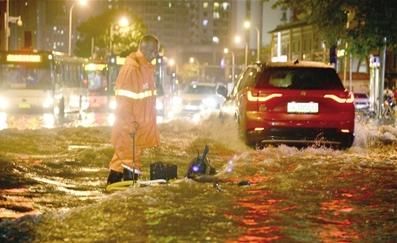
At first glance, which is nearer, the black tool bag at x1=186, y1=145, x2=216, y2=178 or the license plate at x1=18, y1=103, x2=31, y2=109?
the black tool bag at x1=186, y1=145, x2=216, y2=178

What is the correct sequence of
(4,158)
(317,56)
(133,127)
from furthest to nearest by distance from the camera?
(317,56)
(4,158)
(133,127)

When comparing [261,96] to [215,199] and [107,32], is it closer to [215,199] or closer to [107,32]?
[215,199]

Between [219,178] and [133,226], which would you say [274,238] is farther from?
[219,178]

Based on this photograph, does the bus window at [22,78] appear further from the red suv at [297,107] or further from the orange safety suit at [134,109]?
the orange safety suit at [134,109]

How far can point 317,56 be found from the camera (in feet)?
264

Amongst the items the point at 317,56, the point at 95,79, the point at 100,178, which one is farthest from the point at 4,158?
the point at 317,56

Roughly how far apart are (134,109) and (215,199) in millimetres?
1420

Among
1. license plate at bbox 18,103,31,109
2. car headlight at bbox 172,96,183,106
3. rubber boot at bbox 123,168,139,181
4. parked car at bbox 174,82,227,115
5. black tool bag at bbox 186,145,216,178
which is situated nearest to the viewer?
rubber boot at bbox 123,168,139,181

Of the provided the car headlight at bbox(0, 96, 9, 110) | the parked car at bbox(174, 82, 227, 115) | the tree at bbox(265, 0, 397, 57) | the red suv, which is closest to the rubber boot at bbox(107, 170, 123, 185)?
the red suv

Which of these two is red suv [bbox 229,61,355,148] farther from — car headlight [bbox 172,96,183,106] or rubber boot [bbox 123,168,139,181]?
car headlight [bbox 172,96,183,106]

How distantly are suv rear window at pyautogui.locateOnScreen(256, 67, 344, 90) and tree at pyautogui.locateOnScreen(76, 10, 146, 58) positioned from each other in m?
76.7

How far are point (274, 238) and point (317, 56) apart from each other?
73828mm

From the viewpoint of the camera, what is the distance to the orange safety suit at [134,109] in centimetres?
1013

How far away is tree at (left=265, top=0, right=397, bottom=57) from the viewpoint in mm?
23469
